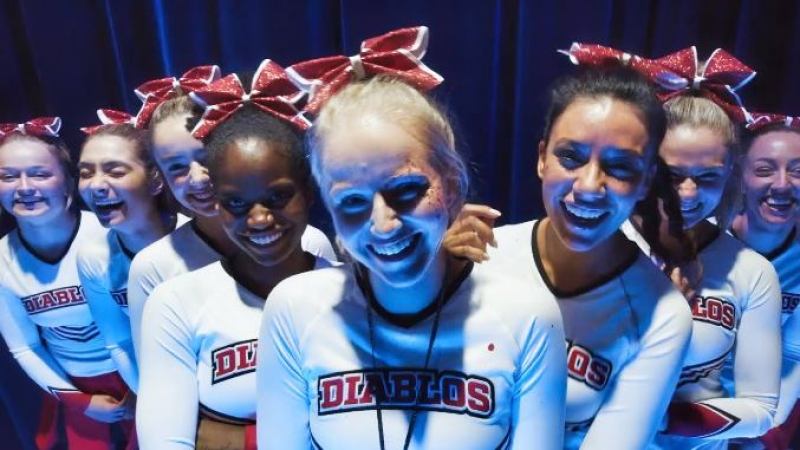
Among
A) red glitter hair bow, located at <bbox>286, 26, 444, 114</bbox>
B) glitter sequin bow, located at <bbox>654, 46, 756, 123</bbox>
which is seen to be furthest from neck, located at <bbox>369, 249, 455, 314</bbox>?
glitter sequin bow, located at <bbox>654, 46, 756, 123</bbox>

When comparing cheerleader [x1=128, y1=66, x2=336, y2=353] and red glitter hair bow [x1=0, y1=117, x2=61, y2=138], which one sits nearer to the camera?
cheerleader [x1=128, y1=66, x2=336, y2=353]

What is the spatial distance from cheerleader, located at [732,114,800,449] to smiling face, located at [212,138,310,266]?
3.72 ft

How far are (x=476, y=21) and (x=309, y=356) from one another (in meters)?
1.28

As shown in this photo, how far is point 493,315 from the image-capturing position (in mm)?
833

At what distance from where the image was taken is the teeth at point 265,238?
1.09m

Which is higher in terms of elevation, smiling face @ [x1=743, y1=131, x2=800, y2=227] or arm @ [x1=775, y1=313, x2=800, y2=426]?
smiling face @ [x1=743, y1=131, x2=800, y2=227]

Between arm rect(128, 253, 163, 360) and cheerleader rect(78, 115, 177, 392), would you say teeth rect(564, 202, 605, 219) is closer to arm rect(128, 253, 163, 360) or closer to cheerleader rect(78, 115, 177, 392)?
arm rect(128, 253, 163, 360)

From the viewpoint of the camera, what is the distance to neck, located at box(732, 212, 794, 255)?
162 cm

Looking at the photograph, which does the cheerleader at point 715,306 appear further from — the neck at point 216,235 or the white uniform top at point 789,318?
the neck at point 216,235

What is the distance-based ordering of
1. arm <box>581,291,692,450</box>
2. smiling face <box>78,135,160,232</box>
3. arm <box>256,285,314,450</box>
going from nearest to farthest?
arm <box>256,285,314,450</box>
arm <box>581,291,692,450</box>
smiling face <box>78,135,160,232</box>

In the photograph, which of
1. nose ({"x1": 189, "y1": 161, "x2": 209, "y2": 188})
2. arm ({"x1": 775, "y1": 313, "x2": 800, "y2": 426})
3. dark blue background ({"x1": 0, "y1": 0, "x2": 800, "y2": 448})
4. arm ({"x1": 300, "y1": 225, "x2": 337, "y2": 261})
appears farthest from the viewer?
dark blue background ({"x1": 0, "y1": 0, "x2": 800, "y2": 448})

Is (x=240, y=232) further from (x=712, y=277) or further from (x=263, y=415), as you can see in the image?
Result: (x=712, y=277)

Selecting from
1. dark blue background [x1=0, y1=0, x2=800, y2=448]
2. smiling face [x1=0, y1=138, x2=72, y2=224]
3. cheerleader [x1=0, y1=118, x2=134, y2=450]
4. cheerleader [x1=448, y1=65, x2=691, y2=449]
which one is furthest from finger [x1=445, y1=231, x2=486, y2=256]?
smiling face [x1=0, y1=138, x2=72, y2=224]

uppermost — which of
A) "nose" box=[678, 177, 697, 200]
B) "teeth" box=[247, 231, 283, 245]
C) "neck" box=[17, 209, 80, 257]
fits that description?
"nose" box=[678, 177, 697, 200]
